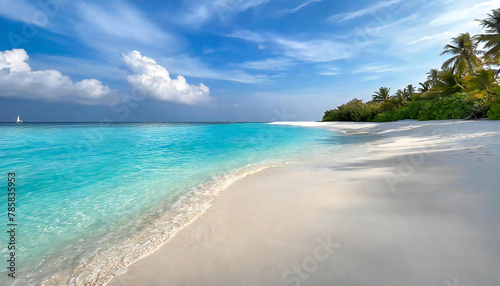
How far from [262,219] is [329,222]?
1.02 m

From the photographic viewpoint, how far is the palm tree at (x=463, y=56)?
2895cm

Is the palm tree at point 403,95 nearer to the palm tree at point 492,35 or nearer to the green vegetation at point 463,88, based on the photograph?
the green vegetation at point 463,88

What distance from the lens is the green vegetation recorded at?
18.2 meters

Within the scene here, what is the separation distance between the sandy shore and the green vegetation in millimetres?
19961

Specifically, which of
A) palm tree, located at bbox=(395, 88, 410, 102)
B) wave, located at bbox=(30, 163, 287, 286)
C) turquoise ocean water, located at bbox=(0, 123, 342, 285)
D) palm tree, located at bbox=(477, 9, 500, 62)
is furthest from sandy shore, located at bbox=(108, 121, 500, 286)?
palm tree, located at bbox=(395, 88, 410, 102)

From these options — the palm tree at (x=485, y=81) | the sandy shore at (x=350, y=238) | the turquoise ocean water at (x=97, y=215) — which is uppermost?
the palm tree at (x=485, y=81)

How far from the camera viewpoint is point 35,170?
9016 mm

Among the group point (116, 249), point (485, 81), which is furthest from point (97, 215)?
point (485, 81)

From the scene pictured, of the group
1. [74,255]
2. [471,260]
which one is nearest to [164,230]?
[74,255]

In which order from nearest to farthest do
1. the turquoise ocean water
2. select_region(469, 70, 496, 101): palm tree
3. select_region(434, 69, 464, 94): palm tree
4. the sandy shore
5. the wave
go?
the sandy shore
the wave
the turquoise ocean water
select_region(469, 70, 496, 101): palm tree
select_region(434, 69, 464, 94): palm tree

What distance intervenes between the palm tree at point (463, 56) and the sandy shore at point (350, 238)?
37.2 meters

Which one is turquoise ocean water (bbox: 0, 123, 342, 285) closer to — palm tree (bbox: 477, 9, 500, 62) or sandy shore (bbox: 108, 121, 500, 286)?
sandy shore (bbox: 108, 121, 500, 286)

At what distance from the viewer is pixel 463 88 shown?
82.7 feet

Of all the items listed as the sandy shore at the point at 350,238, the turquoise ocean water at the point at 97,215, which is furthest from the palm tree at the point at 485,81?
the turquoise ocean water at the point at 97,215
